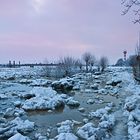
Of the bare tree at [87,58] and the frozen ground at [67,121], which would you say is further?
the bare tree at [87,58]

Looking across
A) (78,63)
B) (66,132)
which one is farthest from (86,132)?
(78,63)

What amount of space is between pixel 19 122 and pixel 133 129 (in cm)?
480

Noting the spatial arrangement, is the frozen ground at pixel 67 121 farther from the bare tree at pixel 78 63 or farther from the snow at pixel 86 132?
the bare tree at pixel 78 63

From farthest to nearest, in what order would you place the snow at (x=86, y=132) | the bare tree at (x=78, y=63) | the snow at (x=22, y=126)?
1. the bare tree at (x=78, y=63)
2. the snow at (x=22, y=126)
3. the snow at (x=86, y=132)

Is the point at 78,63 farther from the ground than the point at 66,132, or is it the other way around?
the point at 78,63

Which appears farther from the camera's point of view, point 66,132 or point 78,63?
point 78,63

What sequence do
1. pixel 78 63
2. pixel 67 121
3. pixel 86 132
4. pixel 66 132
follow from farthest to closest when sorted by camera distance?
pixel 78 63 → pixel 67 121 → pixel 66 132 → pixel 86 132

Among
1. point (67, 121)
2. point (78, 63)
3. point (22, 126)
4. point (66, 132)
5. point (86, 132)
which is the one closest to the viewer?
point (86, 132)

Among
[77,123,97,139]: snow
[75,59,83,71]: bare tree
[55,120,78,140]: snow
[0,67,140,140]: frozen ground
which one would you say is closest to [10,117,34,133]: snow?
[0,67,140,140]: frozen ground

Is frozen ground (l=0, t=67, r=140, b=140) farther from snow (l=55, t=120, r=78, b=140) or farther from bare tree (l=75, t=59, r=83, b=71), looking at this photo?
bare tree (l=75, t=59, r=83, b=71)

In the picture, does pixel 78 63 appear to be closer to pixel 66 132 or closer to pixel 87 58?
pixel 87 58

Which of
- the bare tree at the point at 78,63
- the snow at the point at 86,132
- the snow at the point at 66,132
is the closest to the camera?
the snow at the point at 66,132

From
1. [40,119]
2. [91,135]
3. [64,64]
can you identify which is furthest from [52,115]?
[64,64]

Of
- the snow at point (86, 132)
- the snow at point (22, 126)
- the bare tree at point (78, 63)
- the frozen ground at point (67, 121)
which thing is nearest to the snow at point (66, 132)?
the frozen ground at point (67, 121)
